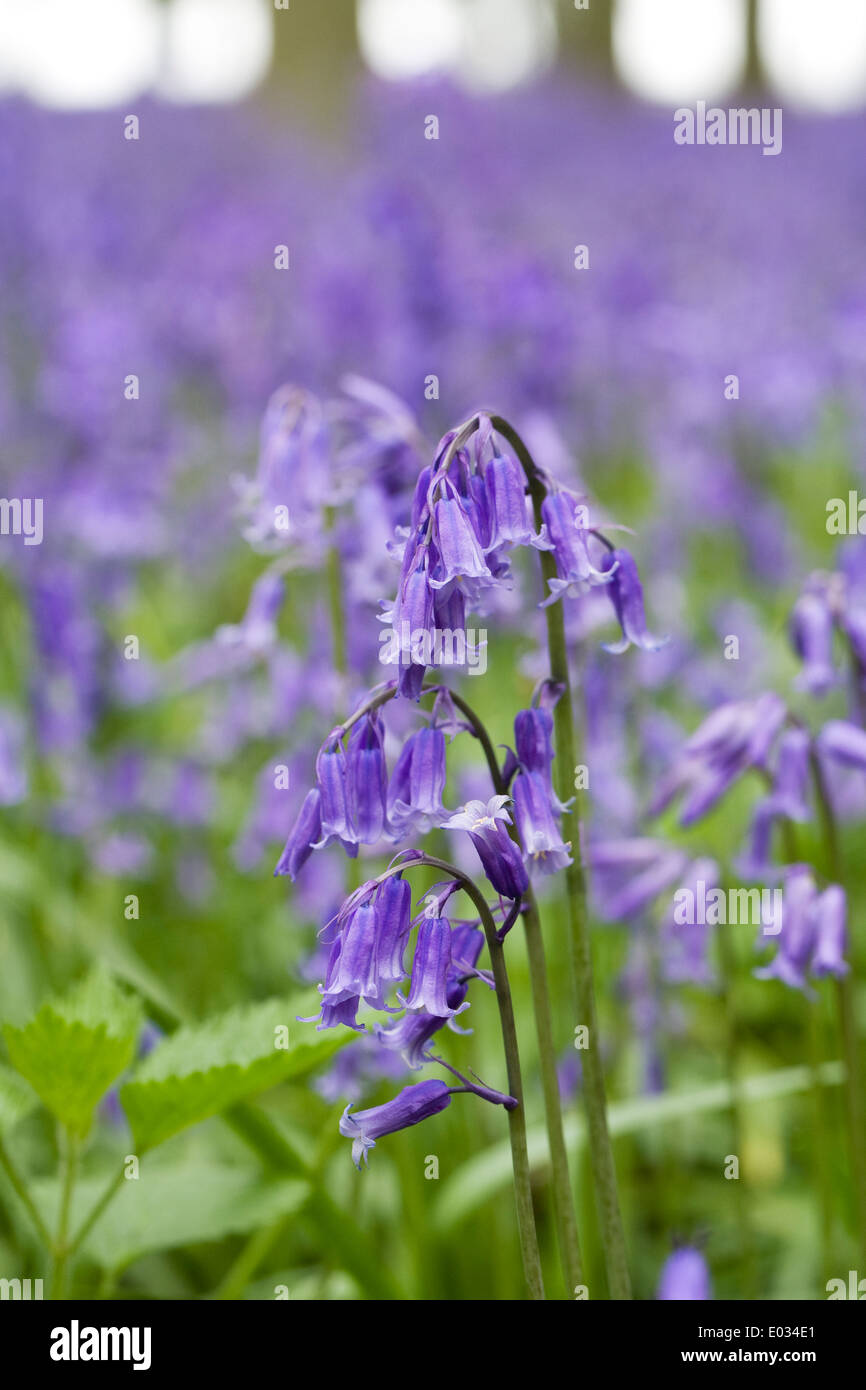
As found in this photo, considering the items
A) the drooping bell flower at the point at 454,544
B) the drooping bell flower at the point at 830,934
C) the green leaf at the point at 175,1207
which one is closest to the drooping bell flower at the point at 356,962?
the drooping bell flower at the point at 454,544

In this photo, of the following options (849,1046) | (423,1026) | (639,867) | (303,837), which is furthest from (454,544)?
(639,867)

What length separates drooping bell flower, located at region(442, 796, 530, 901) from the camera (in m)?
1.36

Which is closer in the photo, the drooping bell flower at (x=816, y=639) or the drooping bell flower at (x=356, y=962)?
the drooping bell flower at (x=356, y=962)

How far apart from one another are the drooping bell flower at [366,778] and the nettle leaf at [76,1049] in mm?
504

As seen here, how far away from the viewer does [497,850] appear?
137cm

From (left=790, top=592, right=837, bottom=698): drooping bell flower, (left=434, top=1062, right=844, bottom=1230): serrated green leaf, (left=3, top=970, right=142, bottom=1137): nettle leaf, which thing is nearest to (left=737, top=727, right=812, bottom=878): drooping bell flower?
(left=790, top=592, right=837, bottom=698): drooping bell flower

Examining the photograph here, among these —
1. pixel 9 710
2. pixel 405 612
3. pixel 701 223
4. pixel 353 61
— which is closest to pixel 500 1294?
pixel 405 612

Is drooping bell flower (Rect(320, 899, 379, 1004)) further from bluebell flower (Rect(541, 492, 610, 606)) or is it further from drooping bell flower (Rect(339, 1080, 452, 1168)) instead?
bluebell flower (Rect(541, 492, 610, 606))

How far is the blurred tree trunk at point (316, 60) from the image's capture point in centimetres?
482

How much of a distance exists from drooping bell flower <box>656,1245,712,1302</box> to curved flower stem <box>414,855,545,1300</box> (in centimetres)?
33

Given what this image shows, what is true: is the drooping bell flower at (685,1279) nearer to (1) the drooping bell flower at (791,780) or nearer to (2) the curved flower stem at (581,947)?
(2) the curved flower stem at (581,947)

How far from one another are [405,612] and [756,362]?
278 inches

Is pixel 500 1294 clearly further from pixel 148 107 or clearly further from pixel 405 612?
pixel 148 107
